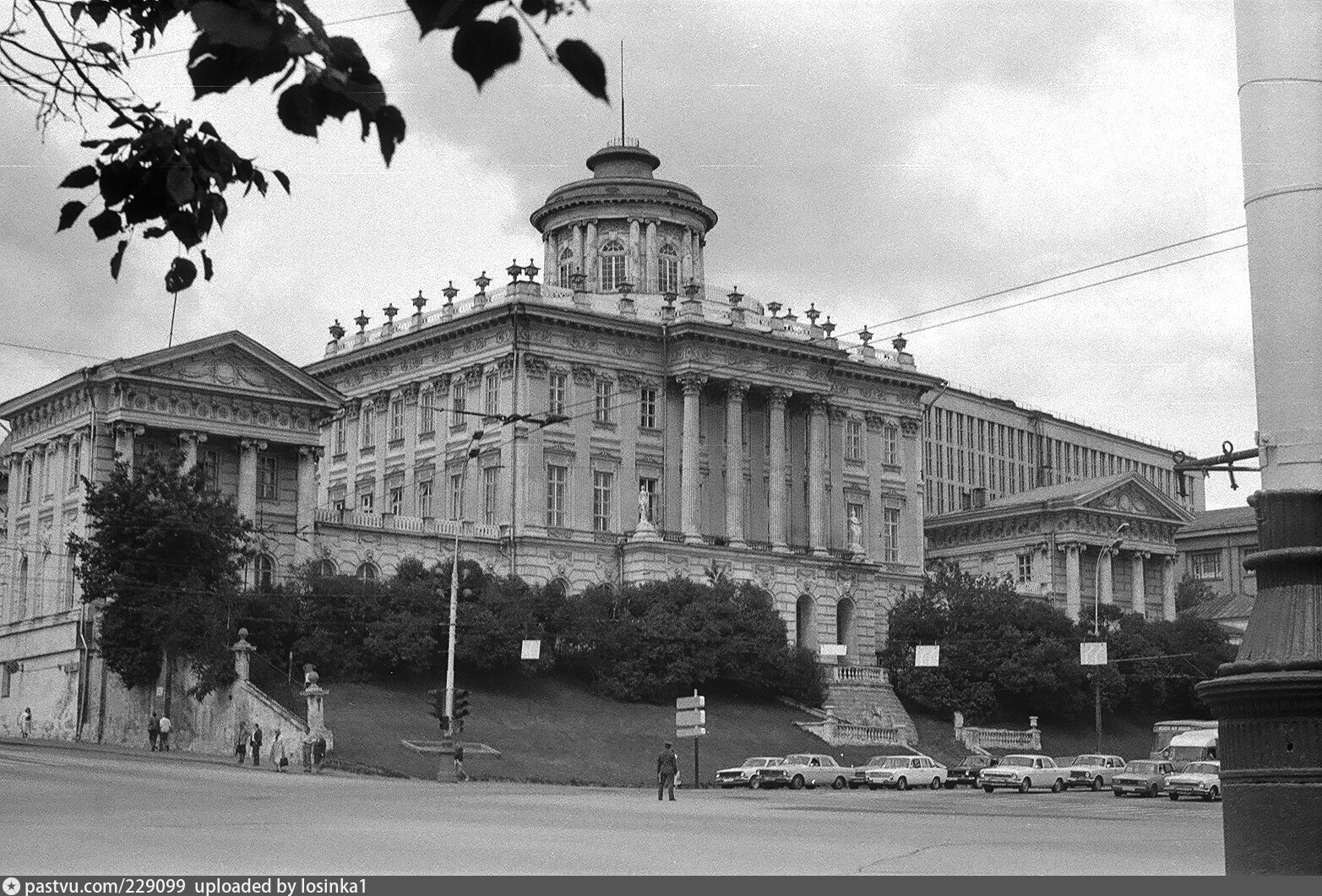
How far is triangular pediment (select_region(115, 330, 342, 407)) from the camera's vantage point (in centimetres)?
7350

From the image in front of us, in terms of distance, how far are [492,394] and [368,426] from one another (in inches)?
455

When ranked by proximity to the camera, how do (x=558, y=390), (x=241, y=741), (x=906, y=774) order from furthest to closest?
1. (x=558, y=390)
2. (x=906, y=774)
3. (x=241, y=741)

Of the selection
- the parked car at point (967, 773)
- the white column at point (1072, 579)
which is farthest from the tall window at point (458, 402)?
the white column at point (1072, 579)

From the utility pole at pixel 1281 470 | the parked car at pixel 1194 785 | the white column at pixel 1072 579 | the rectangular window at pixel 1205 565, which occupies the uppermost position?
the rectangular window at pixel 1205 565

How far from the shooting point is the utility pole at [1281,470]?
13953 millimetres

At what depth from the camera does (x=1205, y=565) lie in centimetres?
15875

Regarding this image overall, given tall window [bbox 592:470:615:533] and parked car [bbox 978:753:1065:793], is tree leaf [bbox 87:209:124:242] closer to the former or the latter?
parked car [bbox 978:753:1065:793]

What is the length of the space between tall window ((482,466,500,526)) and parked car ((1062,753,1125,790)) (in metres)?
30.7

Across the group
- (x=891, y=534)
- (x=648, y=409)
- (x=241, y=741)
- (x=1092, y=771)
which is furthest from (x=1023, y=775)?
(x=891, y=534)

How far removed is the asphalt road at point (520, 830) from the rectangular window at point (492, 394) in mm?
38114

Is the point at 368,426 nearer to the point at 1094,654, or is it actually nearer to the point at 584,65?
the point at 1094,654

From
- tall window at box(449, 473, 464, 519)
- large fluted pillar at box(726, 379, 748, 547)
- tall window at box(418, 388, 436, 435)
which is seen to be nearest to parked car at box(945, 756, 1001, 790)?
large fluted pillar at box(726, 379, 748, 547)

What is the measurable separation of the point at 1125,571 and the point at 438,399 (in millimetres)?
45899

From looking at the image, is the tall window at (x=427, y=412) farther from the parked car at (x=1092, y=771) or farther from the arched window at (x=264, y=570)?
the parked car at (x=1092, y=771)
